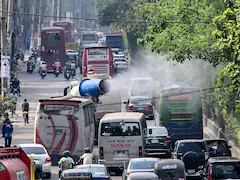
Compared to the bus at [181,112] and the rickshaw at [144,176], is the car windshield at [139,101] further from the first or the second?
the rickshaw at [144,176]

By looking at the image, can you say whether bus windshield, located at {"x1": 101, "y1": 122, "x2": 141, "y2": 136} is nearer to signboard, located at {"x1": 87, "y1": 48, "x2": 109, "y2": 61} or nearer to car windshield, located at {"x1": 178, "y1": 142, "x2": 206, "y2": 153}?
car windshield, located at {"x1": 178, "y1": 142, "x2": 206, "y2": 153}

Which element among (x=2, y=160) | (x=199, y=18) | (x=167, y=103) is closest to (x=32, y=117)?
(x=167, y=103)

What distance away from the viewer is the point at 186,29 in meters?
41.1

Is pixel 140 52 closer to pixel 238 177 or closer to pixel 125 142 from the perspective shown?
pixel 125 142

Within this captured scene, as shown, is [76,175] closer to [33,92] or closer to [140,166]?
[140,166]

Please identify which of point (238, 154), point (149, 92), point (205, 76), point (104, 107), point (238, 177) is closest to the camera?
point (238, 177)

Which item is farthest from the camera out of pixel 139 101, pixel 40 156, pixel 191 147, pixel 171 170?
pixel 139 101

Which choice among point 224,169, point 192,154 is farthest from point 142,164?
point 192,154

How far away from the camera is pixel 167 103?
1777 inches

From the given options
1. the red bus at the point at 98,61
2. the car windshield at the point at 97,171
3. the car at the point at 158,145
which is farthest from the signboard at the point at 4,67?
the car windshield at the point at 97,171

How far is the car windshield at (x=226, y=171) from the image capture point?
84.5 feet

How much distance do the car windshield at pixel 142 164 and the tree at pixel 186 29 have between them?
391 inches

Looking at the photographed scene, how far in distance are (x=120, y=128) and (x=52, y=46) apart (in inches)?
2006

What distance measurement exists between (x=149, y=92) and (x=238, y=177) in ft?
108
